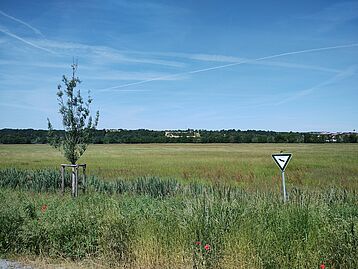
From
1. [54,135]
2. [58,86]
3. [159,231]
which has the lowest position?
[159,231]

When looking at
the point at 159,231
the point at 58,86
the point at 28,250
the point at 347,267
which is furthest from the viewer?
the point at 58,86

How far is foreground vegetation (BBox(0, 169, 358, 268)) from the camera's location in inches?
212

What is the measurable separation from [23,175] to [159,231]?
602 inches

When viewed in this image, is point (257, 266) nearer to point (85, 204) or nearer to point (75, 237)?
point (75, 237)

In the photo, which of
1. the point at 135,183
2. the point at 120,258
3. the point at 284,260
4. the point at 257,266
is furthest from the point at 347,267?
the point at 135,183

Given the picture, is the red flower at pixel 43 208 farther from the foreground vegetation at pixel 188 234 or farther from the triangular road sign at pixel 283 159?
the triangular road sign at pixel 283 159

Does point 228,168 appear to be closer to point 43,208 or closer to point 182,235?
point 43,208

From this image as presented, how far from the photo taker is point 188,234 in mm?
5957

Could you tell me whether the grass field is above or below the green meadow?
below

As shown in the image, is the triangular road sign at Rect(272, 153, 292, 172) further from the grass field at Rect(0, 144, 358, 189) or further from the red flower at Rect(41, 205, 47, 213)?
the grass field at Rect(0, 144, 358, 189)

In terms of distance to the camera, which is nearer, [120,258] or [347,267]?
[347,267]

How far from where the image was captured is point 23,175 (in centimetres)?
1944

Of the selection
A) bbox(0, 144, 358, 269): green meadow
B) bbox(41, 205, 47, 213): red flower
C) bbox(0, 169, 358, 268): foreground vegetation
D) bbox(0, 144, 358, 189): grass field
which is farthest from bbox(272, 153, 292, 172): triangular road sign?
bbox(0, 144, 358, 189): grass field

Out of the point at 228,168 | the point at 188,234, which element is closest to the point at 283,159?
the point at 188,234
